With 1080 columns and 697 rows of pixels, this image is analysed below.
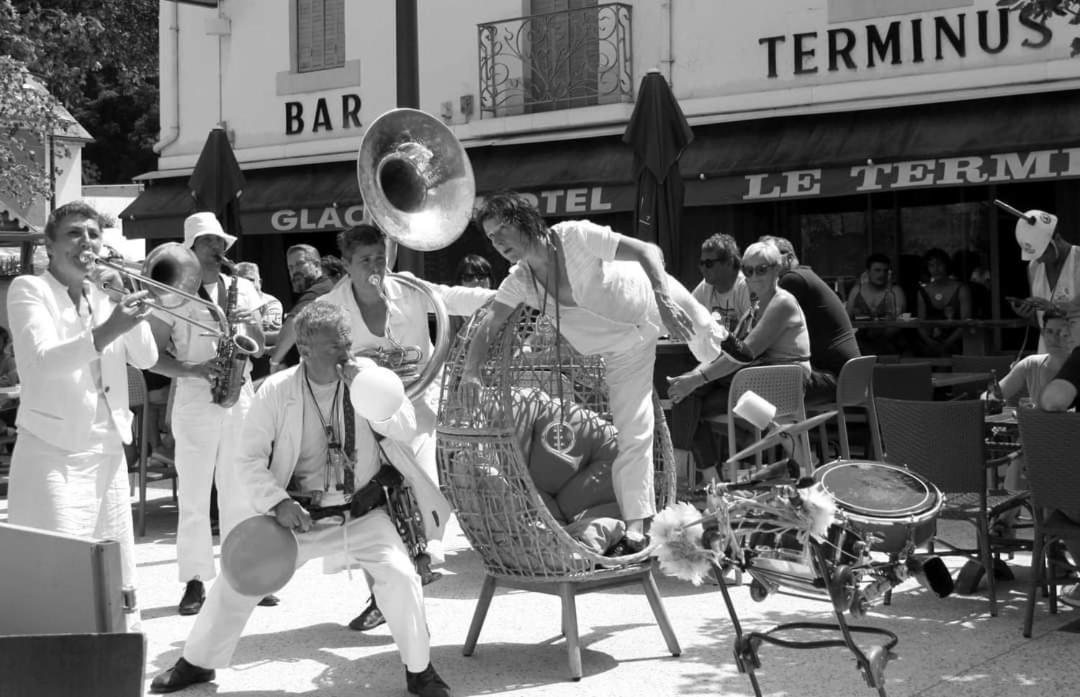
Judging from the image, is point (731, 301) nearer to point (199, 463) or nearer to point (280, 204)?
point (199, 463)

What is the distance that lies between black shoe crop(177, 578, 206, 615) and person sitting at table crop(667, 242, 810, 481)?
2.69 m

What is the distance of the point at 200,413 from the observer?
7.07 m

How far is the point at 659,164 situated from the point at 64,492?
6002 mm

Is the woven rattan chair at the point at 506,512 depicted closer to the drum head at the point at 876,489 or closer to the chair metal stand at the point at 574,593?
the chair metal stand at the point at 574,593

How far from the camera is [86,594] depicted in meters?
3.07

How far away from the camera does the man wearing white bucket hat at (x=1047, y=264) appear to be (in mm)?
8586

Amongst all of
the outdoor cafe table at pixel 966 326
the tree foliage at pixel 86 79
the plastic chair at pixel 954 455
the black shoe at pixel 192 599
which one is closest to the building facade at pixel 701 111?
the outdoor cafe table at pixel 966 326

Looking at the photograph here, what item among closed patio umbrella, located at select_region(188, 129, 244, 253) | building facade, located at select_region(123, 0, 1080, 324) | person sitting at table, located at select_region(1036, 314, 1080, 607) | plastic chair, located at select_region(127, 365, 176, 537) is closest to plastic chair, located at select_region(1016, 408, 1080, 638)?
person sitting at table, located at select_region(1036, 314, 1080, 607)

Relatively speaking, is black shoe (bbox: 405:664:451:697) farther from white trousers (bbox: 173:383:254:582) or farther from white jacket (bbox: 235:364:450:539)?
white trousers (bbox: 173:383:254:582)

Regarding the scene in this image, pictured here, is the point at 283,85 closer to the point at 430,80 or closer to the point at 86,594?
the point at 430,80

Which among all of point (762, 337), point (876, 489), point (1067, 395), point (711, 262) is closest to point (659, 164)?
point (711, 262)

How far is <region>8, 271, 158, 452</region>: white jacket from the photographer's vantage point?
17.5 ft

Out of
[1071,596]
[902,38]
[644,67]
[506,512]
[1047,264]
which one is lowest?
[1071,596]

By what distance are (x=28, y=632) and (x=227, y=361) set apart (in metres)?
3.79
